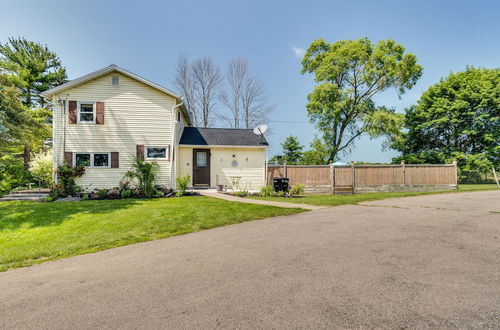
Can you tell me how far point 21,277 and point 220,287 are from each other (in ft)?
9.92

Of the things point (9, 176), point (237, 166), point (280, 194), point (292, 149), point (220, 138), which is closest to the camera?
point (9, 176)

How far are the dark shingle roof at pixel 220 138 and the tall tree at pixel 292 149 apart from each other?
7.41 m

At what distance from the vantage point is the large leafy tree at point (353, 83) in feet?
61.2

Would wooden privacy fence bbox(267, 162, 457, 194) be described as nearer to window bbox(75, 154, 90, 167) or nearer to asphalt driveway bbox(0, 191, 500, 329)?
asphalt driveway bbox(0, 191, 500, 329)

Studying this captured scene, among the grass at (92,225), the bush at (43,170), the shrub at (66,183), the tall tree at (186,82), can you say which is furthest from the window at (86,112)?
the tall tree at (186,82)

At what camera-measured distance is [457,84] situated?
2000 centimetres

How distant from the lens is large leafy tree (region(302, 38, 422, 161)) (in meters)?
18.6

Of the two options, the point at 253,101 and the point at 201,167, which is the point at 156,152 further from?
the point at 253,101

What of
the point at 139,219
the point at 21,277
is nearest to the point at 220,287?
the point at 21,277

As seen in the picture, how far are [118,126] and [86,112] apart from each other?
1.87 meters

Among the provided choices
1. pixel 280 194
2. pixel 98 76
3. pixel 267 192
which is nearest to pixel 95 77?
pixel 98 76

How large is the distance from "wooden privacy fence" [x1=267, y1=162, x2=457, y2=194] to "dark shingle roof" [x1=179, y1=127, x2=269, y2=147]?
249cm

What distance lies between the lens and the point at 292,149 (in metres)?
22.8

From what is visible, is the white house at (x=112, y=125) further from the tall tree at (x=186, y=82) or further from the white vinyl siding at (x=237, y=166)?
the tall tree at (x=186, y=82)
